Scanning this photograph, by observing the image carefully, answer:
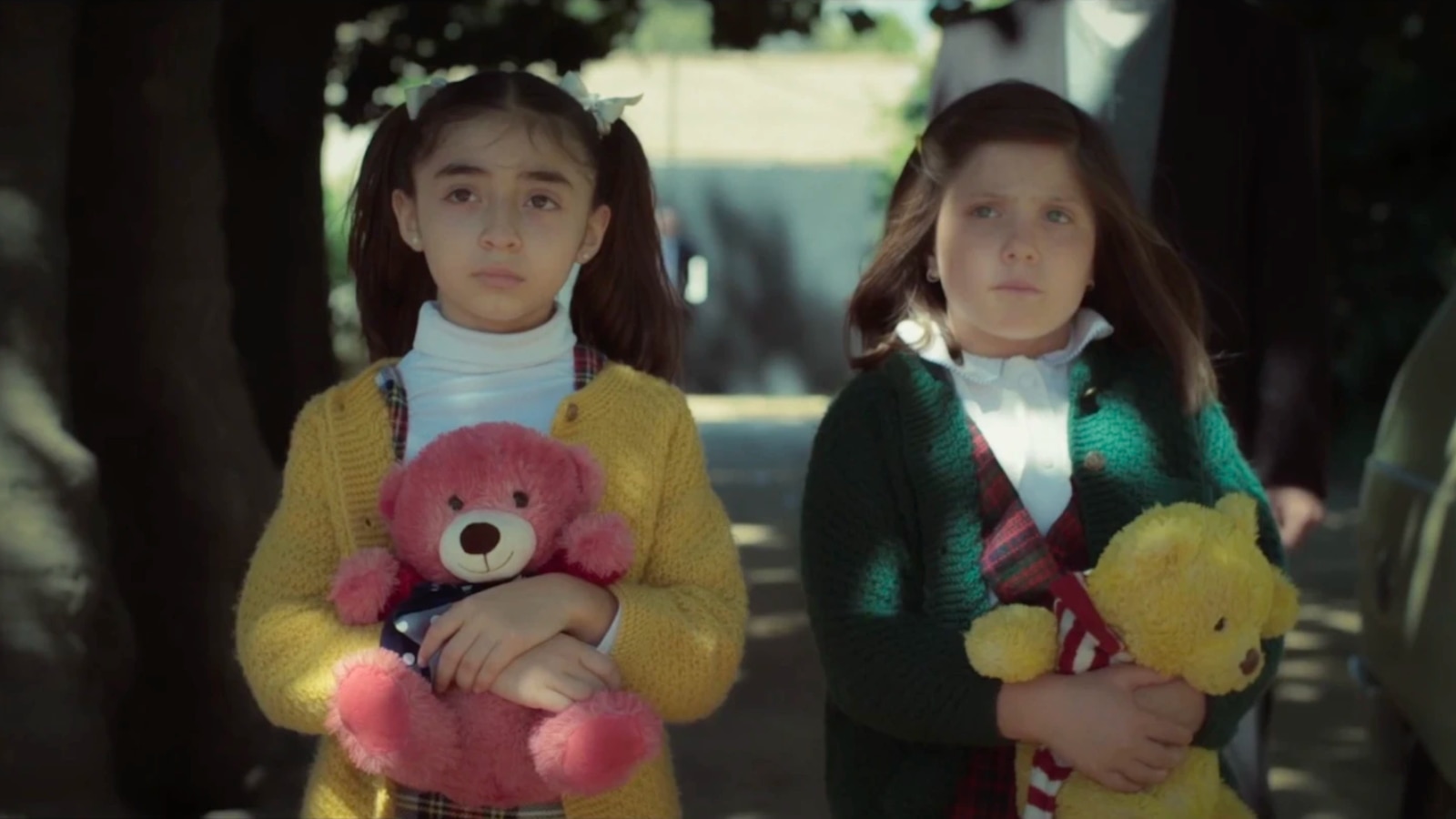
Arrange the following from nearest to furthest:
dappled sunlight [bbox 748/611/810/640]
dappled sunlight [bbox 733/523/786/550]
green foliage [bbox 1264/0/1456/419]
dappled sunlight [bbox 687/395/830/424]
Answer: dappled sunlight [bbox 748/611/810/640]
dappled sunlight [bbox 733/523/786/550]
green foliage [bbox 1264/0/1456/419]
dappled sunlight [bbox 687/395/830/424]

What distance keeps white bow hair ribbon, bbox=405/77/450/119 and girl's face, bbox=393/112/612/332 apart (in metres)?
0.12

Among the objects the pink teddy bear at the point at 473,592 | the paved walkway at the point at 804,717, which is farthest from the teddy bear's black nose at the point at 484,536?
the paved walkway at the point at 804,717

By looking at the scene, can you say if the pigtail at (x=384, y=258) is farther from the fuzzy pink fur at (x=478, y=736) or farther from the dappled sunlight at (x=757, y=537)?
the dappled sunlight at (x=757, y=537)

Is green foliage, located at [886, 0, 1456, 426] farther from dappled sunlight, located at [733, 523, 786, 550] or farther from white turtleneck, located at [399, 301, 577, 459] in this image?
white turtleneck, located at [399, 301, 577, 459]

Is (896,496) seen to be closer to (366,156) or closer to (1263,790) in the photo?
(366,156)

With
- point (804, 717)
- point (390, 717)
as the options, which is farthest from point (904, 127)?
point (390, 717)

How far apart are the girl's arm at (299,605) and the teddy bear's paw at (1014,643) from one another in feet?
2.51

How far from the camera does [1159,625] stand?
2.35m

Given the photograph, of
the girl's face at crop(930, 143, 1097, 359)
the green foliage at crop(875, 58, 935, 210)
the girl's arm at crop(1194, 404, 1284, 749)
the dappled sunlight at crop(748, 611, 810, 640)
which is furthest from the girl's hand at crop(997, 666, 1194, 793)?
the green foliage at crop(875, 58, 935, 210)

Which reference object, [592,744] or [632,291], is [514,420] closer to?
[632,291]

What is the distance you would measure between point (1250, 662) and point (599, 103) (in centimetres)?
121

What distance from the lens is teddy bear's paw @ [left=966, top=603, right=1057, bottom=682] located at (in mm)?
2410

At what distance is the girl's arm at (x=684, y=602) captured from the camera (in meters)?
2.49

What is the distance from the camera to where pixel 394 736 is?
231 centimetres
